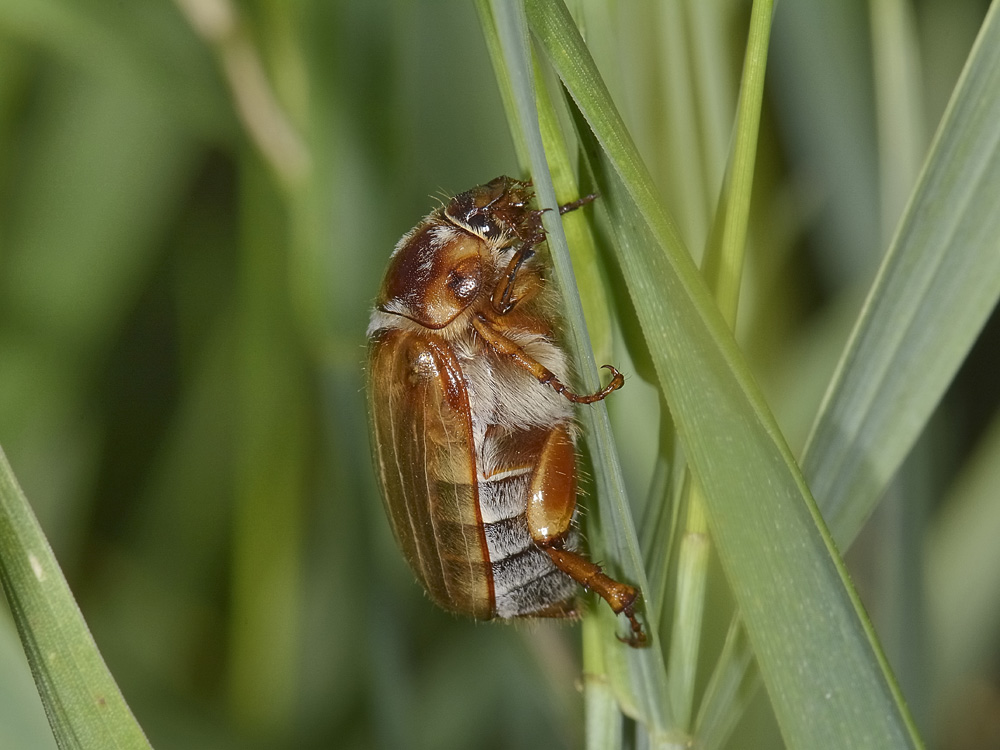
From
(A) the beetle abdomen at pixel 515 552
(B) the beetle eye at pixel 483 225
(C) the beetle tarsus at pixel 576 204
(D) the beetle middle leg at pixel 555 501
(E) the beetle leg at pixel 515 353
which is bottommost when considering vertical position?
(A) the beetle abdomen at pixel 515 552

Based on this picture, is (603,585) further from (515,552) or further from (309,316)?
(309,316)

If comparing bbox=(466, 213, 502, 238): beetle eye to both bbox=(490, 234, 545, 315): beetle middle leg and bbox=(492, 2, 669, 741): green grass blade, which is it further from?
bbox=(492, 2, 669, 741): green grass blade

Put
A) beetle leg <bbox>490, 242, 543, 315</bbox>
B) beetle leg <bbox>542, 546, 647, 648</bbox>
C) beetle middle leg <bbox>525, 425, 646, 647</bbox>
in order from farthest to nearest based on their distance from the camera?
1. beetle leg <bbox>490, 242, 543, 315</bbox>
2. beetle middle leg <bbox>525, 425, 646, 647</bbox>
3. beetle leg <bbox>542, 546, 647, 648</bbox>

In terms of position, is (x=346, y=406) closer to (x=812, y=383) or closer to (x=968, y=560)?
(x=812, y=383)

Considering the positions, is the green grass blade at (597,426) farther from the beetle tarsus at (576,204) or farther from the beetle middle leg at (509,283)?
the beetle middle leg at (509,283)

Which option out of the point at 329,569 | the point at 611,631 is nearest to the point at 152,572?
the point at 329,569

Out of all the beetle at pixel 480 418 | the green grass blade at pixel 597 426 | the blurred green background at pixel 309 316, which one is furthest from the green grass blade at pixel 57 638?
the beetle at pixel 480 418

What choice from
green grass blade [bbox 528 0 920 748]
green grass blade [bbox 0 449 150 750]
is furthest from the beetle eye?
green grass blade [bbox 0 449 150 750]

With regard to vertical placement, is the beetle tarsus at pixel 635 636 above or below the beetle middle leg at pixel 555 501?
above
